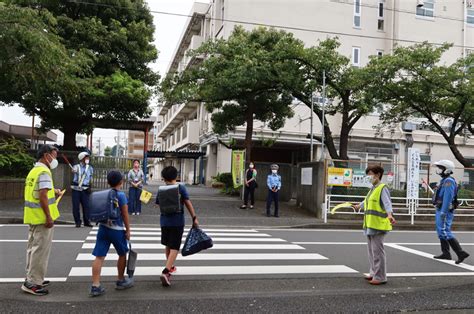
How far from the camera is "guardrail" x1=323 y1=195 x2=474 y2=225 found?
16.1 m

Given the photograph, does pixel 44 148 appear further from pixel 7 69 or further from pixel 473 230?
pixel 473 230

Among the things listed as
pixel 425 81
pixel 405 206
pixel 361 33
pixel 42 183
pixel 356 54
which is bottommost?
pixel 405 206

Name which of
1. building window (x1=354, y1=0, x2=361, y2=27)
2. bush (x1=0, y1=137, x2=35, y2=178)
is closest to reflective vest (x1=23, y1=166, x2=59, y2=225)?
bush (x1=0, y1=137, x2=35, y2=178)

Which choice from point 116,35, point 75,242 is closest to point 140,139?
point 116,35

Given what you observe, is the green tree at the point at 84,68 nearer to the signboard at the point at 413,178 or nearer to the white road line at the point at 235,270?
the white road line at the point at 235,270

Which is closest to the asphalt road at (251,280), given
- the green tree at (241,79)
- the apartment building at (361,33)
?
the green tree at (241,79)

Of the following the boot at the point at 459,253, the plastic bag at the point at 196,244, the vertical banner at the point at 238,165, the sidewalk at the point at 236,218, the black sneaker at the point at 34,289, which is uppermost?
the vertical banner at the point at 238,165

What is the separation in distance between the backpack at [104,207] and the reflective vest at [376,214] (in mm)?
3682

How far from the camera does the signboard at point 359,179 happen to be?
16.6 m

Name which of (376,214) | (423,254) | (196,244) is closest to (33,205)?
(196,244)

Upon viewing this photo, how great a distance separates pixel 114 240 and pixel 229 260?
299 centimetres

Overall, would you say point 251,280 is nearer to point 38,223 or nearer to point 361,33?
point 38,223

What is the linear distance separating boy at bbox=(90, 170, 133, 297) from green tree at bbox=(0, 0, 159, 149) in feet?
30.0

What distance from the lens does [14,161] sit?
689 inches
